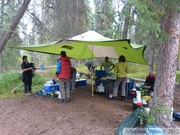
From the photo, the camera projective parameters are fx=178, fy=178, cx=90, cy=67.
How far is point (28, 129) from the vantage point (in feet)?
10.8

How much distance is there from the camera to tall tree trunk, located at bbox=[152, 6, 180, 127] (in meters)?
2.75

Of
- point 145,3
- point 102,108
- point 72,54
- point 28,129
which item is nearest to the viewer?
point 145,3

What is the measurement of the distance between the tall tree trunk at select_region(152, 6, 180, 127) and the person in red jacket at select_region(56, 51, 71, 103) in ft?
8.59

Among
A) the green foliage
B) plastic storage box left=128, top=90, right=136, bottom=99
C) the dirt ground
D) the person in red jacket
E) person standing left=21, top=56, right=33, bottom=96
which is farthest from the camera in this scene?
the green foliage

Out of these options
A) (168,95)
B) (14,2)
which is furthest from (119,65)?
(14,2)

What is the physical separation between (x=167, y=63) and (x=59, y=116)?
2435mm

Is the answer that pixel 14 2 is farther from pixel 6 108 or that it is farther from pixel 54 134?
pixel 54 134

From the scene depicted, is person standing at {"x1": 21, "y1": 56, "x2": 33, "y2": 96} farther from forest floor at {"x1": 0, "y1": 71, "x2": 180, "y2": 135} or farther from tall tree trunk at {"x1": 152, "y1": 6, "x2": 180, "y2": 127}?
tall tree trunk at {"x1": 152, "y1": 6, "x2": 180, "y2": 127}

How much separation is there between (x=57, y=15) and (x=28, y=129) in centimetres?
406

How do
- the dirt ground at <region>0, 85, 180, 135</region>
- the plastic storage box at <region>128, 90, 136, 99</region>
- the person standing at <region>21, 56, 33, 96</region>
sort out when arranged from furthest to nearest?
the person standing at <region>21, 56, 33, 96</region>, the plastic storage box at <region>128, 90, 136, 99</region>, the dirt ground at <region>0, 85, 180, 135</region>

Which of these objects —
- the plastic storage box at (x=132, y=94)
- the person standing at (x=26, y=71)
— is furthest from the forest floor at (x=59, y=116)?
the person standing at (x=26, y=71)

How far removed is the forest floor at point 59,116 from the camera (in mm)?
3184

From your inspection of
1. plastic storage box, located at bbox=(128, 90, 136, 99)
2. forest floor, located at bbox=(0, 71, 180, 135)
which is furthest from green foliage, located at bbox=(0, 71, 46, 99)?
plastic storage box, located at bbox=(128, 90, 136, 99)

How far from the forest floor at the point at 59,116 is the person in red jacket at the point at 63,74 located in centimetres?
25
